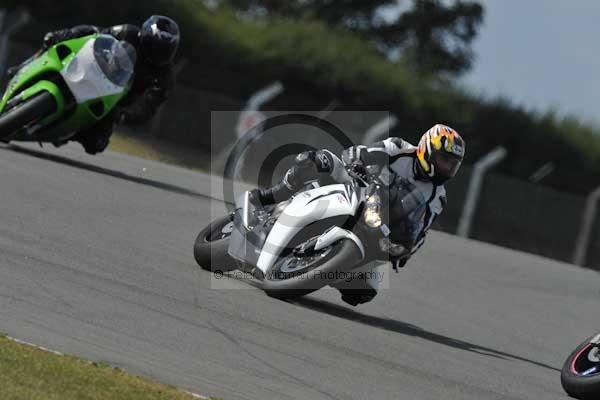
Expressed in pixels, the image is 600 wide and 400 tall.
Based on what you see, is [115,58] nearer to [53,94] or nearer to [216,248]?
[53,94]

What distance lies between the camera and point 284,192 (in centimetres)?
1079

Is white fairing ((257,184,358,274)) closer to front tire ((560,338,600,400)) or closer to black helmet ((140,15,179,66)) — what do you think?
front tire ((560,338,600,400))

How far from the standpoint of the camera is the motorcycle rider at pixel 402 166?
34.4 ft

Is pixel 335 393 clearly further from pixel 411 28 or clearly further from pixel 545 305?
pixel 411 28

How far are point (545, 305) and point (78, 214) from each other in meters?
5.59

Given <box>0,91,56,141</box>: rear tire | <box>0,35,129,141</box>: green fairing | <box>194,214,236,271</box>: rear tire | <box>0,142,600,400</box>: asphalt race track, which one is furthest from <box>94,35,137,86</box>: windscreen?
<box>194,214,236,271</box>: rear tire

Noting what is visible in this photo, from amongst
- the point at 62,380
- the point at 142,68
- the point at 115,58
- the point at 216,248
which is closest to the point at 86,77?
the point at 115,58

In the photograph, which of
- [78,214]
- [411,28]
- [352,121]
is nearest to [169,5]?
[352,121]

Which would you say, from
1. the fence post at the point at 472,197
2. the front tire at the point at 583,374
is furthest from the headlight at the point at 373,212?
the fence post at the point at 472,197

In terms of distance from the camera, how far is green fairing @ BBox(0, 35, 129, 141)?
14.4 metres

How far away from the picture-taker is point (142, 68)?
15.4 meters

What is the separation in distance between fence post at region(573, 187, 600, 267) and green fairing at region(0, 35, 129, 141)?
12.3 metres

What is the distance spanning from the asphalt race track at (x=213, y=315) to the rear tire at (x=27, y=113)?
312 mm

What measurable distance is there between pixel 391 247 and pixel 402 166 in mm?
639
